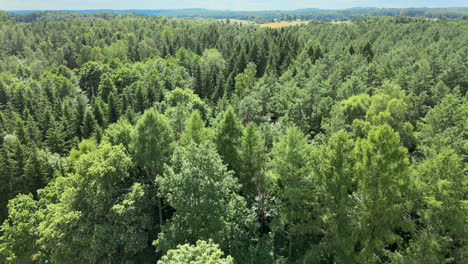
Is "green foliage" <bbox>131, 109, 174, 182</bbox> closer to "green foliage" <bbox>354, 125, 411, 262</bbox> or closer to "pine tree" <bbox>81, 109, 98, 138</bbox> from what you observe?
"green foliage" <bbox>354, 125, 411, 262</bbox>

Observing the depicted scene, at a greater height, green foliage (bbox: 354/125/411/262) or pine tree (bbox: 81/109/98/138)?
green foliage (bbox: 354/125/411/262)

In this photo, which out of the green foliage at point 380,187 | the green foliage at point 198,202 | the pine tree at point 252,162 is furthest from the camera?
the pine tree at point 252,162

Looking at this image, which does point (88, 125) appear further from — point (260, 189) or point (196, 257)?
point (196, 257)

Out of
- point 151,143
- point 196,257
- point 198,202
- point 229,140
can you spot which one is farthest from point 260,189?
point 196,257

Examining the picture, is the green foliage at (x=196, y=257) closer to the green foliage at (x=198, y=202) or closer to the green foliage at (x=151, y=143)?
the green foliage at (x=198, y=202)

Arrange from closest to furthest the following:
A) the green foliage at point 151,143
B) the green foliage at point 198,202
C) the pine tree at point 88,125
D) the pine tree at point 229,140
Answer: the green foliage at point 198,202
the green foliage at point 151,143
the pine tree at point 229,140
the pine tree at point 88,125

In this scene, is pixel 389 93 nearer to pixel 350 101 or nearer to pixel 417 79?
pixel 350 101

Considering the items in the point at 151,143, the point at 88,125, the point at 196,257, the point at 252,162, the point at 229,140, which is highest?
the point at 229,140

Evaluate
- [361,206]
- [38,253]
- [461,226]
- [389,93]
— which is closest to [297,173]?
[361,206]

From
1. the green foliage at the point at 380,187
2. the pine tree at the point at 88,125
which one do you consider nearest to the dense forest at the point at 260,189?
the green foliage at the point at 380,187

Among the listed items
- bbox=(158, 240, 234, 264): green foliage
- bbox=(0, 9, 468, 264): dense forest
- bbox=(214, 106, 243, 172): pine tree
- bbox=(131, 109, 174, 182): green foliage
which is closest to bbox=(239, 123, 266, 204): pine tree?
bbox=(0, 9, 468, 264): dense forest

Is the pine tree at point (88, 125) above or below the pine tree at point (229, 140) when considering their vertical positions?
below
